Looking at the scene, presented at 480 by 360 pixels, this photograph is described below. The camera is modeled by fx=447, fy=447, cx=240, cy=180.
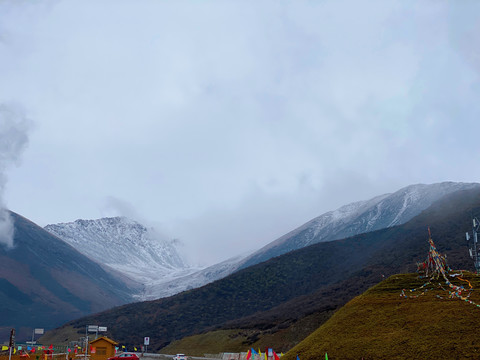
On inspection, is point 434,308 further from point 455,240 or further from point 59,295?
point 59,295

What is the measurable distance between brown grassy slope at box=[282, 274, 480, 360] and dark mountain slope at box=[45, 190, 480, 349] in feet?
191

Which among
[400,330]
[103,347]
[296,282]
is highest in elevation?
[296,282]

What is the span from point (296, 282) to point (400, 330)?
11400 centimetres

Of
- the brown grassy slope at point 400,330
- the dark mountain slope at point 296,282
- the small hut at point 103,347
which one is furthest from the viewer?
the dark mountain slope at point 296,282

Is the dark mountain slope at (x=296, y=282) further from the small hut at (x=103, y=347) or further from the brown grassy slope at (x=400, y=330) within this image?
the brown grassy slope at (x=400, y=330)

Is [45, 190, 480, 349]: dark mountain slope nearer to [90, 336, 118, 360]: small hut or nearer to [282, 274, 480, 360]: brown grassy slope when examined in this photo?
[90, 336, 118, 360]: small hut

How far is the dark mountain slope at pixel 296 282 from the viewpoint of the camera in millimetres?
106812

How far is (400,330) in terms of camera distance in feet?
99.0

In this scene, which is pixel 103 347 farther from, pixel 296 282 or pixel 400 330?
pixel 296 282

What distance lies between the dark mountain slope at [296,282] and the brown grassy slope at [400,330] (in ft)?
191

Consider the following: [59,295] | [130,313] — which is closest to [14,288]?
[59,295]

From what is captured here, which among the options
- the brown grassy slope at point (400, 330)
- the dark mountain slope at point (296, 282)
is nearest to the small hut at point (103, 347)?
the dark mountain slope at point (296, 282)

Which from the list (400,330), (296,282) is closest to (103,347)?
(400,330)

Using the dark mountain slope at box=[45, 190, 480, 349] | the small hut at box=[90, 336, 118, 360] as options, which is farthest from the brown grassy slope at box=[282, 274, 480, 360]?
the dark mountain slope at box=[45, 190, 480, 349]
